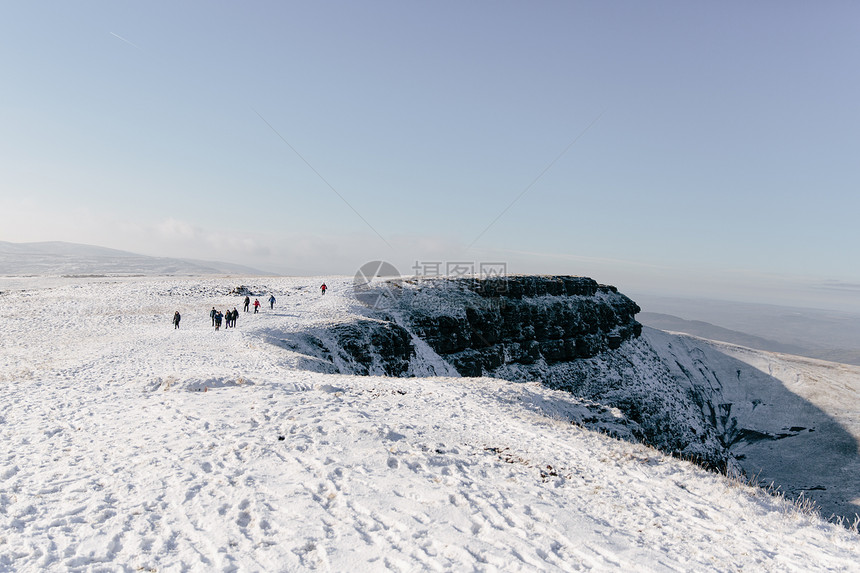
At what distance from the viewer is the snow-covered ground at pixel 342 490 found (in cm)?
609

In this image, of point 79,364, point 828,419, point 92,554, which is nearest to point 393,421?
point 92,554

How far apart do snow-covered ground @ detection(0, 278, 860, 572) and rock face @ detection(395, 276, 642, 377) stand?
31.1m

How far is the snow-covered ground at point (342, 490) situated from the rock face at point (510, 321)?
102 ft

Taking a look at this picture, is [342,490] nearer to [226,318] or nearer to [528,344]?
[226,318]

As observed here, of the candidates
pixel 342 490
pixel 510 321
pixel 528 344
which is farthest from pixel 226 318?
pixel 528 344

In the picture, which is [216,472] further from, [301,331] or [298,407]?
[301,331]

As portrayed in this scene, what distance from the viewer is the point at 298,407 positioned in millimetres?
12461

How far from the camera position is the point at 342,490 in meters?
7.81

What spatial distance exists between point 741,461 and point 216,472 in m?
62.1

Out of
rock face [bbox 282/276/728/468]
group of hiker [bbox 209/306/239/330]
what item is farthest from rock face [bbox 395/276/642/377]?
group of hiker [bbox 209/306/239/330]

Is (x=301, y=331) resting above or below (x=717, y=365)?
above

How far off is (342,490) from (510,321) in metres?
49.6

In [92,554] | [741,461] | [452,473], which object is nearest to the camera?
[92,554]

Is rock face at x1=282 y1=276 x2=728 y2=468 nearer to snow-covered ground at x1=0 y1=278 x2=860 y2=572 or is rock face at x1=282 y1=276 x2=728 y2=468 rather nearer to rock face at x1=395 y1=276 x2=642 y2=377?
rock face at x1=395 y1=276 x2=642 y2=377
